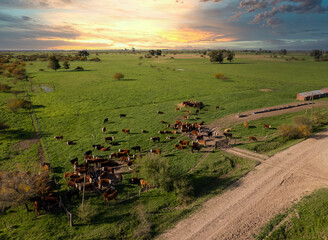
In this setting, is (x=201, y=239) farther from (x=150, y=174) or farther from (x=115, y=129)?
(x=115, y=129)

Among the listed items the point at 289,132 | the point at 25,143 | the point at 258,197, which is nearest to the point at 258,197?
the point at 258,197

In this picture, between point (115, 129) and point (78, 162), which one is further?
point (115, 129)

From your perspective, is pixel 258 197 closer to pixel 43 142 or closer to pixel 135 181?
pixel 135 181

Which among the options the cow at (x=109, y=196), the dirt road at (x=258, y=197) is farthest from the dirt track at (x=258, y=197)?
the cow at (x=109, y=196)

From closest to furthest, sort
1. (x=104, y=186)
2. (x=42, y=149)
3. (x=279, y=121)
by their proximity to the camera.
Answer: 1. (x=104, y=186)
2. (x=42, y=149)
3. (x=279, y=121)

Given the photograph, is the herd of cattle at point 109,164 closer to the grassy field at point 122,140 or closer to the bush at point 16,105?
the grassy field at point 122,140

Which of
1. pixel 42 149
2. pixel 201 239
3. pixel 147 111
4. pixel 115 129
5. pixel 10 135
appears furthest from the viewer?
pixel 147 111

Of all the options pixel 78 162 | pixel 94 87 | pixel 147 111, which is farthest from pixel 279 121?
pixel 94 87
